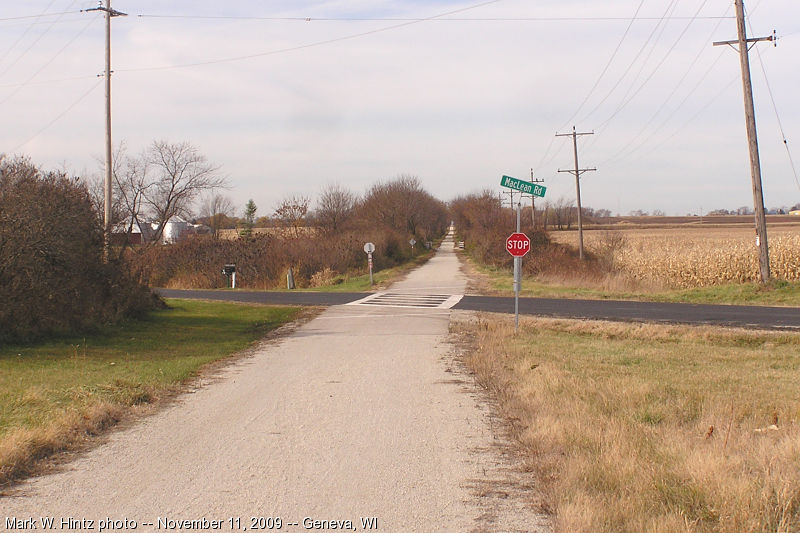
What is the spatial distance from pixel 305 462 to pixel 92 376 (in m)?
6.00

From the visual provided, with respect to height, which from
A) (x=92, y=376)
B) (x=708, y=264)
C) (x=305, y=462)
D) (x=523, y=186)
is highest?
(x=523, y=186)

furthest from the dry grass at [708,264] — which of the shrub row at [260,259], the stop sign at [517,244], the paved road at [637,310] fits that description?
the stop sign at [517,244]

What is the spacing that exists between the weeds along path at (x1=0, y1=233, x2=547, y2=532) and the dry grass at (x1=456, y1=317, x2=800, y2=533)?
20.0 inches

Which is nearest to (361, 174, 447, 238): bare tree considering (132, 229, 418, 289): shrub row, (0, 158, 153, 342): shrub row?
(132, 229, 418, 289): shrub row

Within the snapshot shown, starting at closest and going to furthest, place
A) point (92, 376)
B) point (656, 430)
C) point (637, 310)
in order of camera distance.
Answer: point (656, 430), point (92, 376), point (637, 310)

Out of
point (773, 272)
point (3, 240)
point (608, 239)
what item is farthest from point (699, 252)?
point (3, 240)

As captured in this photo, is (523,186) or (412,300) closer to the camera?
(523,186)

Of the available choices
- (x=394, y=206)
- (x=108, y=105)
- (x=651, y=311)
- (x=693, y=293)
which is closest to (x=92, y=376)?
(x=108, y=105)

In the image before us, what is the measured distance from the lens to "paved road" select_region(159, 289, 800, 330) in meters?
21.3

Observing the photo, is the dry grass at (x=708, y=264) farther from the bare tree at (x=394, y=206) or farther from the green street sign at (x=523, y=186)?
the bare tree at (x=394, y=206)

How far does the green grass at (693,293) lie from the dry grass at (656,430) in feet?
40.9

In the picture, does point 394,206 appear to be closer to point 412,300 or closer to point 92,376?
point 412,300

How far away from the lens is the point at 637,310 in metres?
24.8

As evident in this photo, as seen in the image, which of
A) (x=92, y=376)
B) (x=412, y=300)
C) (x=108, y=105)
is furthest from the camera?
(x=412, y=300)
